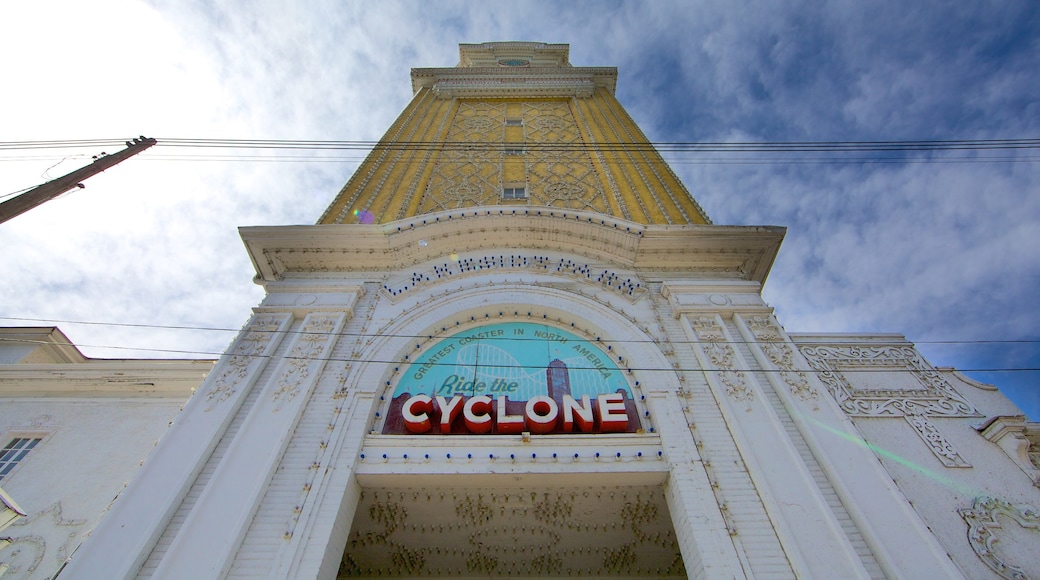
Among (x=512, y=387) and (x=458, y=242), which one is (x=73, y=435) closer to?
(x=458, y=242)

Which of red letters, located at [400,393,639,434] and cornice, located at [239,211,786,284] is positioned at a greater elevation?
cornice, located at [239,211,786,284]

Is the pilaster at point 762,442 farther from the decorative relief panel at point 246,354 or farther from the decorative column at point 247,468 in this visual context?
the decorative relief panel at point 246,354

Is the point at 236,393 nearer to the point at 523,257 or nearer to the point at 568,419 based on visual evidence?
the point at 568,419

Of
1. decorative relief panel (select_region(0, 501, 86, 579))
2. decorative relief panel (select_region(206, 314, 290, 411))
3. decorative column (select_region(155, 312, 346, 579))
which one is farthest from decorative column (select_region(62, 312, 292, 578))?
decorative relief panel (select_region(0, 501, 86, 579))

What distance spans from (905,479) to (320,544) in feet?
27.7

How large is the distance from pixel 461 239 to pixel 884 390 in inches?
361

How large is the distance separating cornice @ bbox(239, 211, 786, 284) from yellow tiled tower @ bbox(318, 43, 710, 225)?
183cm

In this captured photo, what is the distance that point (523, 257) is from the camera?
Answer: 41.3 feet

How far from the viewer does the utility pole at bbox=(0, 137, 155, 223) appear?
27.2 feet

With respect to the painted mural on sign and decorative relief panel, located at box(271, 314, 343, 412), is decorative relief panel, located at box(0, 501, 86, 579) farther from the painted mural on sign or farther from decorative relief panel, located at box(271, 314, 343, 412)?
the painted mural on sign

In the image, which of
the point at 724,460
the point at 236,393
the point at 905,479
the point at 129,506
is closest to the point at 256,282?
the point at 236,393

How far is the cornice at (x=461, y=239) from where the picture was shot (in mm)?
12281

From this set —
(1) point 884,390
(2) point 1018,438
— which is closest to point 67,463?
(1) point 884,390

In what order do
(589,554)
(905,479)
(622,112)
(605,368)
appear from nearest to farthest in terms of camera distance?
(905,479), (589,554), (605,368), (622,112)
